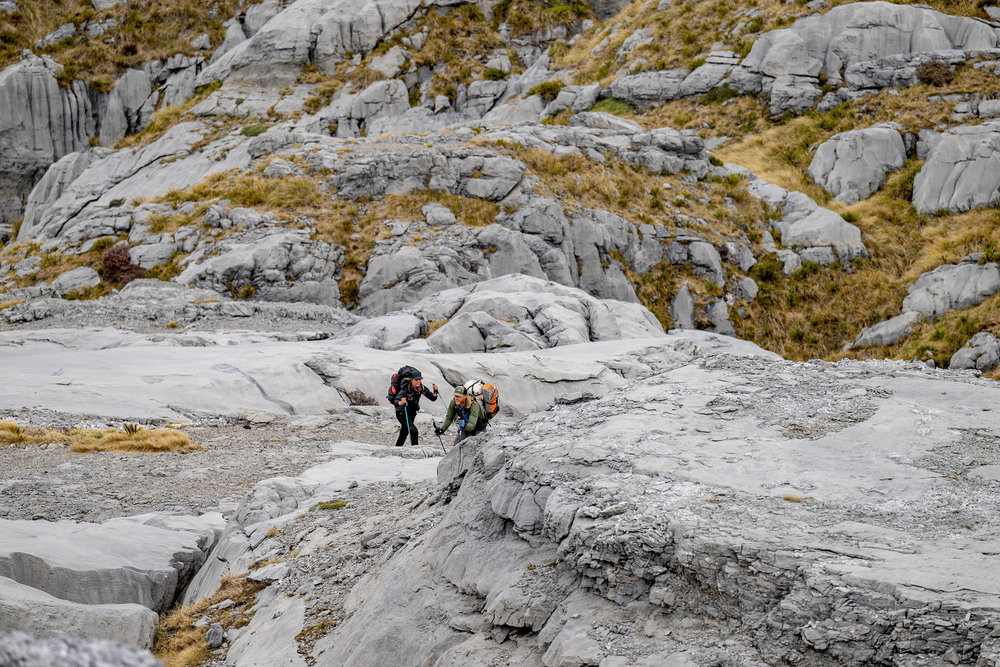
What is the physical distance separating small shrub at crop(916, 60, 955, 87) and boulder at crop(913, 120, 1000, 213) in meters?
6.21

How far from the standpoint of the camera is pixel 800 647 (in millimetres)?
5328

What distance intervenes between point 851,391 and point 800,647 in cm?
569

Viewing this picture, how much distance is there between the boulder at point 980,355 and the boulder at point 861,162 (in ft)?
51.0

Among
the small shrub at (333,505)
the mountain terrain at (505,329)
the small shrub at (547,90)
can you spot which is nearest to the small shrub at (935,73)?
the mountain terrain at (505,329)

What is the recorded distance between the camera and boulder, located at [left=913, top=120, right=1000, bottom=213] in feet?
125

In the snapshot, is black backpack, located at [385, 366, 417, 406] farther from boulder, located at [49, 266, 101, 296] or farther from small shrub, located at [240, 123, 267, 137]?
small shrub, located at [240, 123, 267, 137]

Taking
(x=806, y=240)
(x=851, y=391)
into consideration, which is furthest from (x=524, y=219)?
(x=851, y=391)

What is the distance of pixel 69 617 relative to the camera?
29.0ft

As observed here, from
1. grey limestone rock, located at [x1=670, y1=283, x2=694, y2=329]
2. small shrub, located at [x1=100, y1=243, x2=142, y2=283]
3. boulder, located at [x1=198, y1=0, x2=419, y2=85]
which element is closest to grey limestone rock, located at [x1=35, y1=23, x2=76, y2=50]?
boulder, located at [x1=198, y1=0, x2=419, y2=85]

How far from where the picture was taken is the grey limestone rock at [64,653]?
2.30 metres

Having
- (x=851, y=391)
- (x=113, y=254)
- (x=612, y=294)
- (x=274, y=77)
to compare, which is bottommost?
(x=612, y=294)

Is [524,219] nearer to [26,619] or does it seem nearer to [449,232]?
[449,232]

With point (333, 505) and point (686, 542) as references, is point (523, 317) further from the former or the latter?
point (686, 542)

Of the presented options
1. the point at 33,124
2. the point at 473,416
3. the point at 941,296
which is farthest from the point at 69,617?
the point at 33,124
